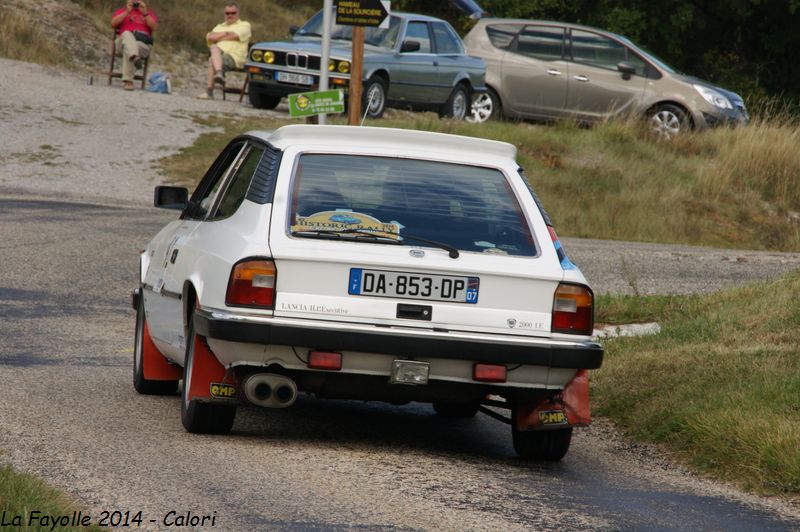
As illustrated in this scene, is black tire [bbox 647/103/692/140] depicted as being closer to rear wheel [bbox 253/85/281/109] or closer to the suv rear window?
rear wheel [bbox 253/85/281/109]

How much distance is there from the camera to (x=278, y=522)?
509cm

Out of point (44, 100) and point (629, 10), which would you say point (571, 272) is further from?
point (629, 10)

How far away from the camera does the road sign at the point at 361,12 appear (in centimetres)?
1638

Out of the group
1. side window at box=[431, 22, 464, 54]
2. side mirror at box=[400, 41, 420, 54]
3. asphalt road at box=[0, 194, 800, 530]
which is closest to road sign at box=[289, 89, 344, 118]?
asphalt road at box=[0, 194, 800, 530]

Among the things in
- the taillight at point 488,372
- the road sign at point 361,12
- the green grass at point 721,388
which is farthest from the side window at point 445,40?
the taillight at point 488,372

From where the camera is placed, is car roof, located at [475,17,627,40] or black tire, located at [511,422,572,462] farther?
car roof, located at [475,17,627,40]

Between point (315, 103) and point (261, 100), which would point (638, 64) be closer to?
point (261, 100)

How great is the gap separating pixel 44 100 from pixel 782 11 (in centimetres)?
2402

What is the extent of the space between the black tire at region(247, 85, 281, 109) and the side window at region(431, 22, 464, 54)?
3.09m

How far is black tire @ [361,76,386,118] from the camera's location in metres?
24.1

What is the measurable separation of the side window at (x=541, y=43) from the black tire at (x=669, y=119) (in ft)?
6.69

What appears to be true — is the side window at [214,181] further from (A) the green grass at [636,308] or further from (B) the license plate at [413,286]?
(A) the green grass at [636,308]

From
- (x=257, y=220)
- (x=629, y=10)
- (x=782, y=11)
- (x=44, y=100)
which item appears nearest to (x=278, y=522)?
(x=257, y=220)

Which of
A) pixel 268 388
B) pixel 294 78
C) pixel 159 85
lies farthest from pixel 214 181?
pixel 159 85
